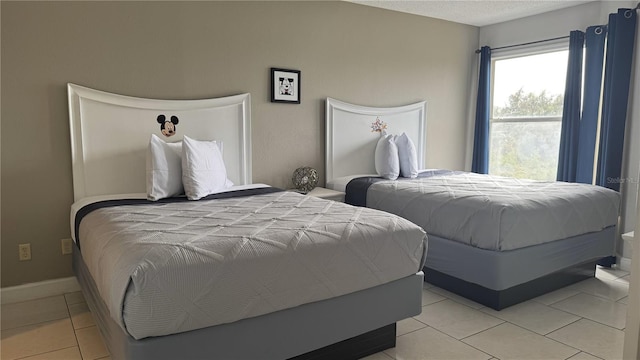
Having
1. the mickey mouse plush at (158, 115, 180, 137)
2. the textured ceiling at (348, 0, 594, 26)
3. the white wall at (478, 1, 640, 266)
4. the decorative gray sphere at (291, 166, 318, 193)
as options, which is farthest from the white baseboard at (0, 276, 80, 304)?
the white wall at (478, 1, 640, 266)

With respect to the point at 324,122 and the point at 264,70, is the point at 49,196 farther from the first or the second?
the point at 324,122

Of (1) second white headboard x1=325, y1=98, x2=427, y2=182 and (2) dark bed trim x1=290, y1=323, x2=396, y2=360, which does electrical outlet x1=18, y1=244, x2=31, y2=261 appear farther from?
(1) second white headboard x1=325, y1=98, x2=427, y2=182

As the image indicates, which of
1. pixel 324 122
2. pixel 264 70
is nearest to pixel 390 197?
pixel 324 122

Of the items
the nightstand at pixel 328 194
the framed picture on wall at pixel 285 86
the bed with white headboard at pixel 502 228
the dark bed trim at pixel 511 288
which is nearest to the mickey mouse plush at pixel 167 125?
the framed picture on wall at pixel 285 86

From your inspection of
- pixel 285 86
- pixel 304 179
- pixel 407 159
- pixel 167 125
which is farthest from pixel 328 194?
pixel 167 125

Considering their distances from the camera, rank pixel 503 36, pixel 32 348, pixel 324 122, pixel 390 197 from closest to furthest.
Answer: pixel 32 348, pixel 390 197, pixel 324 122, pixel 503 36

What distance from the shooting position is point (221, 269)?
1.67m

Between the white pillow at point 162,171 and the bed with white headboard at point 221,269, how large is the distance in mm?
88

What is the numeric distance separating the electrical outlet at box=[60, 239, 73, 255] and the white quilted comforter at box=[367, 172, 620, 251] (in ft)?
7.41

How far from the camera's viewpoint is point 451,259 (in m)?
3.02

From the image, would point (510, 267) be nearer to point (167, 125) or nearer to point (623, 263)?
point (623, 263)

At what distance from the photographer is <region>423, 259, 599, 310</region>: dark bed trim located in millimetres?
2869

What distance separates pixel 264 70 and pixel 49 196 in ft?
6.22

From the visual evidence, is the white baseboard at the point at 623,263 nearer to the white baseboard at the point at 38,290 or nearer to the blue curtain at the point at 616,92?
the blue curtain at the point at 616,92
